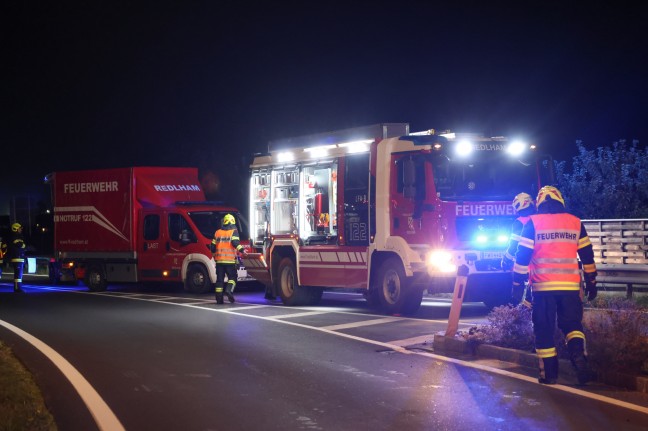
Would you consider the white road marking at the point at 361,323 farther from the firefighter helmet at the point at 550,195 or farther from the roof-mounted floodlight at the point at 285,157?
the firefighter helmet at the point at 550,195

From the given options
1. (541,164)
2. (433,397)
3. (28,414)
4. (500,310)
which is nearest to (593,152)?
(541,164)

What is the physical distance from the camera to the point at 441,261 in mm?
14242

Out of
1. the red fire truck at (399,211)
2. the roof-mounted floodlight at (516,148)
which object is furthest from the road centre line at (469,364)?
the roof-mounted floodlight at (516,148)

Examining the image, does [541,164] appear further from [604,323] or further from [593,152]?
[593,152]

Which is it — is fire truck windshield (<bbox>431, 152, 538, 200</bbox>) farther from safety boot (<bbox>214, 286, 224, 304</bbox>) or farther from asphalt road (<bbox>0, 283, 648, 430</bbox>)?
safety boot (<bbox>214, 286, 224, 304</bbox>)

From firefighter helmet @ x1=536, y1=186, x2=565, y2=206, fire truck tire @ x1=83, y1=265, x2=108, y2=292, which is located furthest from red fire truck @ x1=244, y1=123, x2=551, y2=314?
fire truck tire @ x1=83, y1=265, x2=108, y2=292

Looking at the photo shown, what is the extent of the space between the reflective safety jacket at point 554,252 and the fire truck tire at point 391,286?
6.31 metres

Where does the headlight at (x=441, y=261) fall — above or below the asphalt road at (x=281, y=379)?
above

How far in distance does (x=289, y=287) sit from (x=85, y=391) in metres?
9.37

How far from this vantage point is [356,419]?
7.05m

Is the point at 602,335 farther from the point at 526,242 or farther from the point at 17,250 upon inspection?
the point at 17,250

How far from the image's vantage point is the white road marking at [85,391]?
282 inches

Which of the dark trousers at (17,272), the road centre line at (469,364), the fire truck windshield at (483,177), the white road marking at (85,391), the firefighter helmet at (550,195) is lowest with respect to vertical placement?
the white road marking at (85,391)

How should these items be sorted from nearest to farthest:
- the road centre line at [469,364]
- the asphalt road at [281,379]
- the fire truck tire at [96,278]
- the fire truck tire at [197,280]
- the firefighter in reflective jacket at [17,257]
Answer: the asphalt road at [281,379], the road centre line at [469,364], the fire truck tire at [197,280], the fire truck tire at [96,278], the firefighter in reflective jacket at [17,257]
